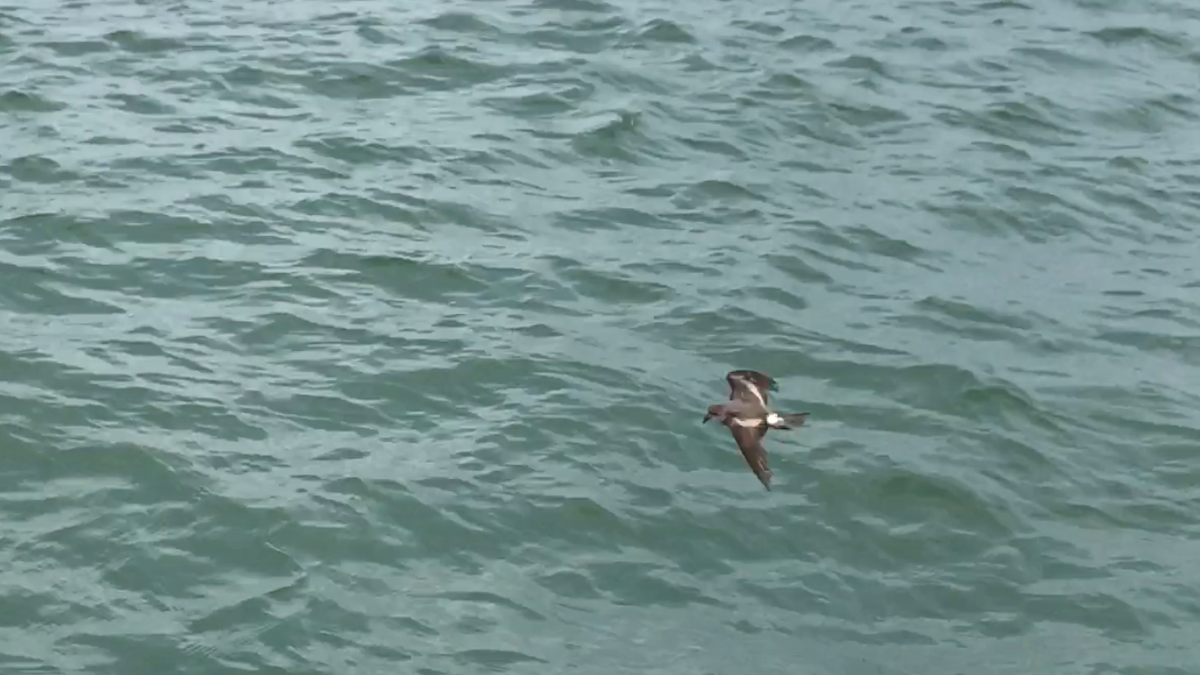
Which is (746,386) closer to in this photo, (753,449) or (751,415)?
(751,415)

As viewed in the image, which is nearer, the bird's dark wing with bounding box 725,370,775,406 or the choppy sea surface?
the choppy sea surface

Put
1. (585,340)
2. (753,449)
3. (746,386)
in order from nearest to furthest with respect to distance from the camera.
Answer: (753,449) < (746,386) < (585,340)

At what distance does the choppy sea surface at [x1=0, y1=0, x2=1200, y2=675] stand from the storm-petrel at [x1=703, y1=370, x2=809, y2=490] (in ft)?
3.37

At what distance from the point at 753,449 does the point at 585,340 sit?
11.9 ft

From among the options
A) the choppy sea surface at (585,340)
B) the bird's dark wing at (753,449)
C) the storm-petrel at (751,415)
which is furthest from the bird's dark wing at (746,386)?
the choppy sea surface at (585,340)

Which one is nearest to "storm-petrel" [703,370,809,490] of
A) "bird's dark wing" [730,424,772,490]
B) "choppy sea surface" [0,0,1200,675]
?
"bird's dark wing" [730,424,772,490]

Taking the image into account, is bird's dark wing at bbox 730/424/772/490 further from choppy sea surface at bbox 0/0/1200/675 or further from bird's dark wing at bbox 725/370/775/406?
choppy sea surface at bbox 0/0/1200/675

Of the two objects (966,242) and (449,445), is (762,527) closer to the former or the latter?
(449,445)

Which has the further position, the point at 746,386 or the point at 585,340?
the point at 585,340

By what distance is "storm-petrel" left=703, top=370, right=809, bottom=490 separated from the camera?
10.7m

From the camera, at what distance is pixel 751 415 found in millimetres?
11164

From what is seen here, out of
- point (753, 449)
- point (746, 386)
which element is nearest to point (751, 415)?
point (746, 386)

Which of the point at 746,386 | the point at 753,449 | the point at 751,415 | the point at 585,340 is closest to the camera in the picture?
the point at 753,449

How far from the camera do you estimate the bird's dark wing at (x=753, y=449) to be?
10.2 metres
